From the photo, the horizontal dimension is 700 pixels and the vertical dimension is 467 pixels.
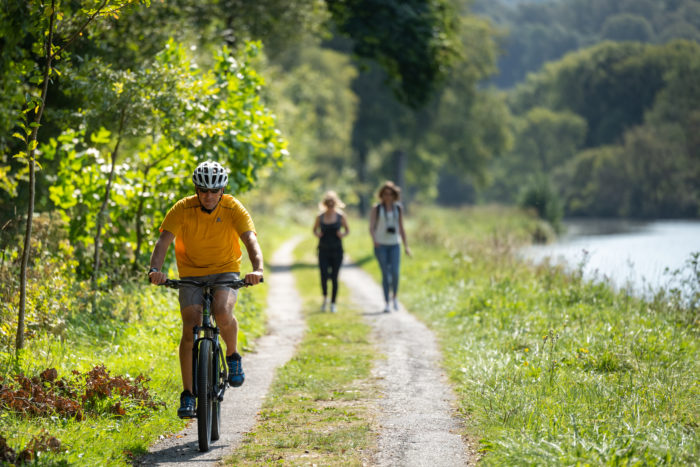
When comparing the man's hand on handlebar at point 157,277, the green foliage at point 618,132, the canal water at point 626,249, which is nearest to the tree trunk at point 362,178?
the canal water at point 626,249

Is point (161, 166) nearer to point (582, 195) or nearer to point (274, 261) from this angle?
point (274, 261)

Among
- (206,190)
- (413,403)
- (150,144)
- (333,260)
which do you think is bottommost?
(413,403)

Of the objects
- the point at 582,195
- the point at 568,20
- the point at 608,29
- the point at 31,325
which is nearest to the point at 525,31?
the point at 568,20

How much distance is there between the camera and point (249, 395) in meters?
7.32

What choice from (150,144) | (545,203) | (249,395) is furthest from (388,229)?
(545,203)

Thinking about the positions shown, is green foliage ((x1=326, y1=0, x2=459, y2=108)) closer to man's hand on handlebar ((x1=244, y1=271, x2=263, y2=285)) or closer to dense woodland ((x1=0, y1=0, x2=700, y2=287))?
dense woodland ((x1=0, y1=0, x2=700, y2=287))

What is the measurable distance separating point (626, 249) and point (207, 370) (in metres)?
23.2

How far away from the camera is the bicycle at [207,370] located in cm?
548

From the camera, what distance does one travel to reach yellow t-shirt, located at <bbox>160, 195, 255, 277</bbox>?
5695 millimetres

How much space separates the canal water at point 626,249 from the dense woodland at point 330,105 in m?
2.48

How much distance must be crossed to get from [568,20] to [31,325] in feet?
199

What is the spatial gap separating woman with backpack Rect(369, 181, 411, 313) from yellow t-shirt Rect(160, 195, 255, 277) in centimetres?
676

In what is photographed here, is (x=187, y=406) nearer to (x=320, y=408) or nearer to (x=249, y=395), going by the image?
(x=320, y=408)

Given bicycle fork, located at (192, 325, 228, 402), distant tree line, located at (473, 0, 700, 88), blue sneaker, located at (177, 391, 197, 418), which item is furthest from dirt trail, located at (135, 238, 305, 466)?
distant tree line, located at (473, 0, 700, 88)
